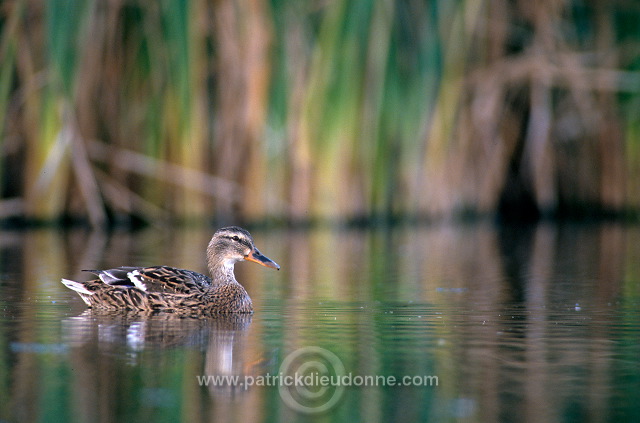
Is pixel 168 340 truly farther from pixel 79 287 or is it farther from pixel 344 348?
pixel 79 287

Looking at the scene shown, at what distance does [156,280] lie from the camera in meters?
6.61

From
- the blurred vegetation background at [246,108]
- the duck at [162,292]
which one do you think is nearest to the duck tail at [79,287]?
the duck at [162,292]

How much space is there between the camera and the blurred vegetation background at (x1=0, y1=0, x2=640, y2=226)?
40.3 feet

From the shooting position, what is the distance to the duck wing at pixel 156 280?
21.6ft

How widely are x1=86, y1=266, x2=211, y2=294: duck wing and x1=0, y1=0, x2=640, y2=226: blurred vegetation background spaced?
215 inches

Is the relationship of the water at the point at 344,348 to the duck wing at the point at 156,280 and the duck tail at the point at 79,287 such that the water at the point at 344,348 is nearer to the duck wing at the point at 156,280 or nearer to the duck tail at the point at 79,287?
the duck tail at the point at 79,287

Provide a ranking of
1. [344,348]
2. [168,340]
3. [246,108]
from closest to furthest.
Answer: [344,348]
[168,340]
[246,108]

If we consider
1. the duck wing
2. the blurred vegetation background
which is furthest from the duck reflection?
the blurred vegetation background

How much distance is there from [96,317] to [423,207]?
785 cm

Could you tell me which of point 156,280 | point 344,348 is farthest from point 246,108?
point 344,348

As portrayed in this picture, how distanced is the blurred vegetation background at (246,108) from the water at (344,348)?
306 cm

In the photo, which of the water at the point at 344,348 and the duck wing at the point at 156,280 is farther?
the duck wing at the point at 156,280

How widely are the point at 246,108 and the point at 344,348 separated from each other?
7.81 m

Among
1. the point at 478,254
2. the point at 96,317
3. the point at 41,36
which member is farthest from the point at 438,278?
the point at 41,36
